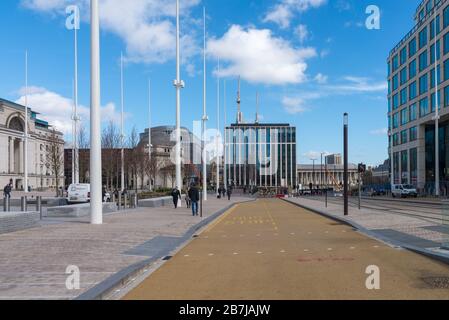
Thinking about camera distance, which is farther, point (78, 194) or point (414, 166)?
point (414, 166)

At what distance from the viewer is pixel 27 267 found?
10.8 m

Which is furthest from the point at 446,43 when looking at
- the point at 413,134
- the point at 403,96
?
the point at 403,96

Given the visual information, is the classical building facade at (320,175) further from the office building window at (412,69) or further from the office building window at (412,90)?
the office building window at (412,69)

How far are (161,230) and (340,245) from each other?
7.03 m

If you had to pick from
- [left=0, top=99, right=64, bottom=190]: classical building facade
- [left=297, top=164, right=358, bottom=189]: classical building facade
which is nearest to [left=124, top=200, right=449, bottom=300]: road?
[left=0, top=99, right=64, bottom=190]: classical building facade

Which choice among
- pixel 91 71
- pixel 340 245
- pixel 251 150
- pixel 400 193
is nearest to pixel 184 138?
pixel 251 150

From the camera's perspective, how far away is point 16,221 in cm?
1877

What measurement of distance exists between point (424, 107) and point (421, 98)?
1722mm

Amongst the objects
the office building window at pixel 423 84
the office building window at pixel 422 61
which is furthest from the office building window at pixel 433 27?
Result: the office building window at pixel 423 84

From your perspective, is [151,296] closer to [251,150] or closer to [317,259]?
[317,259]

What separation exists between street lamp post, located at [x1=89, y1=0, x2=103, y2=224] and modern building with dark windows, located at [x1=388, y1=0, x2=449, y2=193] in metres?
51.4

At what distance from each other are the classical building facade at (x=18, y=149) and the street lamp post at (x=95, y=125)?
293 ft

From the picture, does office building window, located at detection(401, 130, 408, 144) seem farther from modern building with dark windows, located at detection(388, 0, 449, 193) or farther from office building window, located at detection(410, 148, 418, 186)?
office building window, located at detection(410, 148, 418, 186)

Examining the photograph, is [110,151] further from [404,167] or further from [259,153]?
[259,153]
